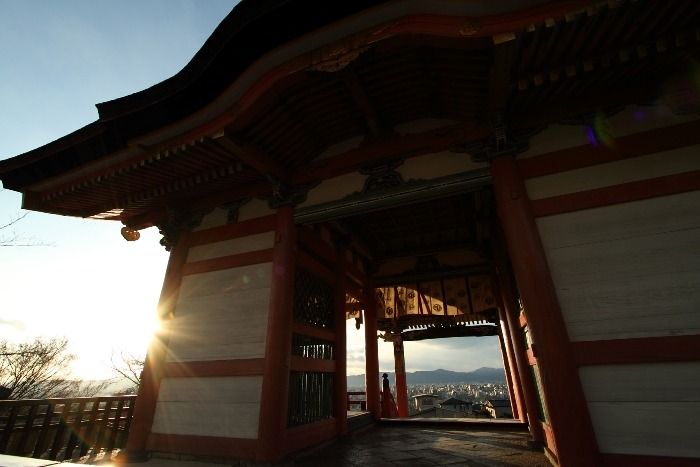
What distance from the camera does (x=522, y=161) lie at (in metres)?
4.50

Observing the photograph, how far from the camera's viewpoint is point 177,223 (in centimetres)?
669

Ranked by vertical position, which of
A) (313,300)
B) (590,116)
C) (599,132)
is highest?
(590,116)

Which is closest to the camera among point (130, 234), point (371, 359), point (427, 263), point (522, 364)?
point (522, 364)

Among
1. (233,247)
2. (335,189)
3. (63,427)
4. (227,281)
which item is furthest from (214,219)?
(63,427)

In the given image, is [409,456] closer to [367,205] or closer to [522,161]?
[367,205]

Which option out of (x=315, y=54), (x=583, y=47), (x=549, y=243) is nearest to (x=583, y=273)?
(x=549, y=243)

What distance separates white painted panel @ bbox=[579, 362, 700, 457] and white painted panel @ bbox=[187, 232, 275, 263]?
485 centimetres

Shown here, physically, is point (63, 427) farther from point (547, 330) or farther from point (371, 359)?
point (547, 330)

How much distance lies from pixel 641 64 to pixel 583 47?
0.91m

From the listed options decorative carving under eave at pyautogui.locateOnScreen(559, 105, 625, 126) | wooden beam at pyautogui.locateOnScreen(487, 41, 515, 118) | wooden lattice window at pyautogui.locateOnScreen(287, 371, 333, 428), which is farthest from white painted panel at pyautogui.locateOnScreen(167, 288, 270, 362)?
decorative carving under eave at pyautogui.locateOnScreen(559, 105, 625, 126)

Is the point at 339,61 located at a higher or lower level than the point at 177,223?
higher

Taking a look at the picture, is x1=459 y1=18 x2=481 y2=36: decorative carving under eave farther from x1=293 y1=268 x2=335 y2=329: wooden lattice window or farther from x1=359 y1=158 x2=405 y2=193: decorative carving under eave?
x1=293 y1=268 x2=335 y2=329: wooden lattice window

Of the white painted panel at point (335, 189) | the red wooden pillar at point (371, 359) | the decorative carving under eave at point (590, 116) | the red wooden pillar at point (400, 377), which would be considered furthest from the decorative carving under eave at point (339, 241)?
the red wooden pillar at point (400, 377)

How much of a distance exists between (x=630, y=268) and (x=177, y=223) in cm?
741
